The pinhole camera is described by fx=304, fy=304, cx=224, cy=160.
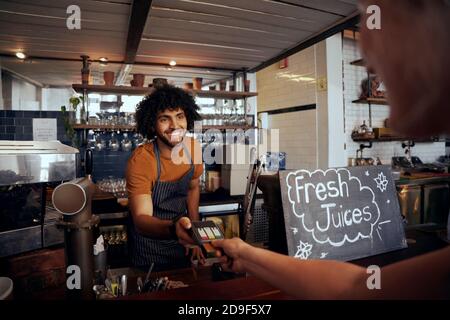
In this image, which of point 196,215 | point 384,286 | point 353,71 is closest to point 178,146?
point 196,215

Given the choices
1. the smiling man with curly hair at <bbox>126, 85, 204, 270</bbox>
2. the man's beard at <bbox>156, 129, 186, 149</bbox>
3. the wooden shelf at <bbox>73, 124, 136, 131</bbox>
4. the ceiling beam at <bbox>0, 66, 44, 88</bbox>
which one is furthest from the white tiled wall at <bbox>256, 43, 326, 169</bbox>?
the ceiling beam at <bbox>0, 66, 44, 88</bbox>

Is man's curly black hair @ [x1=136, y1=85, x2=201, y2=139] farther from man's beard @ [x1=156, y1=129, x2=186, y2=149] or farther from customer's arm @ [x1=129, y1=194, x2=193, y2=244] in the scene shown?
customer's arm @ [x1=129, y1=194, x2=193, y2=244]

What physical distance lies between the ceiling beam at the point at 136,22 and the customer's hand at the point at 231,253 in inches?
67.8

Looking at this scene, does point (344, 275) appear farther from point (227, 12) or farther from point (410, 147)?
point (410, 147)

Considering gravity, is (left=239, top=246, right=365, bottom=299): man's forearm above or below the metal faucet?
below

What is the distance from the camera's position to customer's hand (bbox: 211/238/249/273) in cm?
92

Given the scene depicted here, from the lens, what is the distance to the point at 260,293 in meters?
1.00

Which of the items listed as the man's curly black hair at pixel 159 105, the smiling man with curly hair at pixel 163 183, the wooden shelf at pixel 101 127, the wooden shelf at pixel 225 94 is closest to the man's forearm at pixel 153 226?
the smiling man with curly hair at pixel 163 183

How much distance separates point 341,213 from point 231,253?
1.97ft

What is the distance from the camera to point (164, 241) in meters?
1.98

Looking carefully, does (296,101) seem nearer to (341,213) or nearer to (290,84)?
(290,84)

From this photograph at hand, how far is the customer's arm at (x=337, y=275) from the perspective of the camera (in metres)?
0.55

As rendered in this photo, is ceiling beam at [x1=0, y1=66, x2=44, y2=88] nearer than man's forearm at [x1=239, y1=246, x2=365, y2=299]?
No
